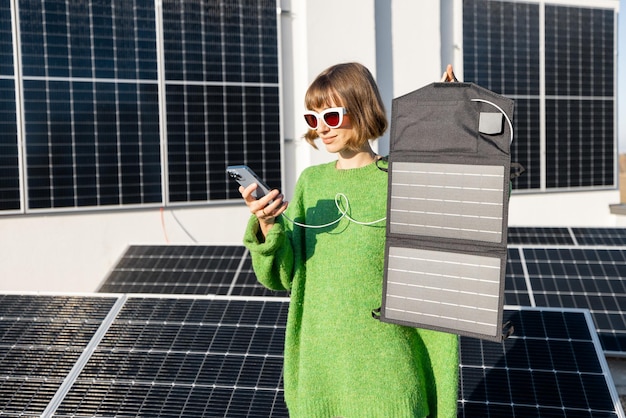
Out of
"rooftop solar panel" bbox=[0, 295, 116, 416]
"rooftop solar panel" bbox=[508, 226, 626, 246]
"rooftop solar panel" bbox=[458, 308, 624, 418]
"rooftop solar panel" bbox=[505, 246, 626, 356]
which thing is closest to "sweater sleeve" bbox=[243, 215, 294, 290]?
"rooftop solar panel" bbox=[458, 308, 624, 418]

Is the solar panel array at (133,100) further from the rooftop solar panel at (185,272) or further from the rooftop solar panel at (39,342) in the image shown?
the rooftop solar panel at (39,342)

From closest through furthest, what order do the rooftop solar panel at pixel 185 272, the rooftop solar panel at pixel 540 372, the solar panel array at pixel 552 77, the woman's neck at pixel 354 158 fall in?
the woman's neck at pixel 354 158, the rooftop solar panel at pixel 540 372, the rooftop solar panel at pixel 185 272, the solar panel array at pixel 552 77

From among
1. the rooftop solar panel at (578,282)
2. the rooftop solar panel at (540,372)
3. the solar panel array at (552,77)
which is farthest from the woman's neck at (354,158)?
the solar panel array at (552,77)

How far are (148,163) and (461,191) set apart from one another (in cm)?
635

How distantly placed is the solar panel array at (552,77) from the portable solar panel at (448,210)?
8354 mm

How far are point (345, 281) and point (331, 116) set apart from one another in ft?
1.75

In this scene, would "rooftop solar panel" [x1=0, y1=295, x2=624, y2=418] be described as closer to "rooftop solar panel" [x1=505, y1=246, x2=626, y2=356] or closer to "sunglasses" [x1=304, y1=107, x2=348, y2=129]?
"rooftop solar panel" [x1=505, y1=246, x2=626, y2=356]

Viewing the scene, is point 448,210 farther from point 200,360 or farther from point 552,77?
point 552,77

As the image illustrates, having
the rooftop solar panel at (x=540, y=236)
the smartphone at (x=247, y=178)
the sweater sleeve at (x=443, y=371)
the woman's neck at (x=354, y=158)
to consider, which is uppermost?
the woman's neck at (x=354, y=158)

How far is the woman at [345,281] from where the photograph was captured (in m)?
2.09

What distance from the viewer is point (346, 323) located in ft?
6.94

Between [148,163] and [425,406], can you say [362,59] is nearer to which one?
[148,163]

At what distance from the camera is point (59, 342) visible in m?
4.12

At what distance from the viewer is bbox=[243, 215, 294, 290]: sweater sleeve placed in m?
2.10
